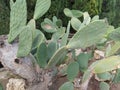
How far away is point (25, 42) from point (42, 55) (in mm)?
156

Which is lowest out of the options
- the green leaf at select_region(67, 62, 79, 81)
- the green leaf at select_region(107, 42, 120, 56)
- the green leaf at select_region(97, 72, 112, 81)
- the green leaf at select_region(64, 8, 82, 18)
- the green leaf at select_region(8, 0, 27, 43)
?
the green leaf at select_region(97, 72, 112, 81)

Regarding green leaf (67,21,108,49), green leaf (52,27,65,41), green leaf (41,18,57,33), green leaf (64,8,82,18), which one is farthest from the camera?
green leaf (64,8,82,18)

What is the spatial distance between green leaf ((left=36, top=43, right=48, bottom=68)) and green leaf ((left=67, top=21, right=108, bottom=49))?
19 cm

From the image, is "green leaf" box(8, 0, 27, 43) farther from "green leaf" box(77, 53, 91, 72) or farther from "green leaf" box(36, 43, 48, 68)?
"green leaf" box(77, 53, 91, 72)

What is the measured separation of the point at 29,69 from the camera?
192 centimetres

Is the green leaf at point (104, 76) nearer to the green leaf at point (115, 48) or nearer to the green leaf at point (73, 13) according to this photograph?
the green leaf at point (115, 48)

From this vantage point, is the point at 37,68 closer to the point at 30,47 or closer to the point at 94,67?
the point at 30,47

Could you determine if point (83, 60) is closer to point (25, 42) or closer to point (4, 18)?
point (25, 42)

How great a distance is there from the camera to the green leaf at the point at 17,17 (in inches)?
69.8

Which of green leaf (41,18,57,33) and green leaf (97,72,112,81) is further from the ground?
green leaf (41,18,57,33)

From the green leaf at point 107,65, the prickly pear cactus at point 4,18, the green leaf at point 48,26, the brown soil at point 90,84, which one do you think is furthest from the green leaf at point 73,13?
the prickly pear cactus at point 4,18

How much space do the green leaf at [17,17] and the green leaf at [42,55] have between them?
158 mm

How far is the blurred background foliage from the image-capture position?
10.4 feet

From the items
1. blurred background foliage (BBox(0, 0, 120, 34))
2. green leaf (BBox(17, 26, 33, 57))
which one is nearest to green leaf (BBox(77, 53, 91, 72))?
green leaf (BBox(17, 26, 33, 57))
